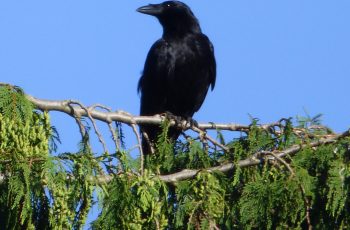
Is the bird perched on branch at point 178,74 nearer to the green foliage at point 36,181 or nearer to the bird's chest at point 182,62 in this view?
the bird's chest at point 182,62

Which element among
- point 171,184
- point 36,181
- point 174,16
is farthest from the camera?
point 174,16

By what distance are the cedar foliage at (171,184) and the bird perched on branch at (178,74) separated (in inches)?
101

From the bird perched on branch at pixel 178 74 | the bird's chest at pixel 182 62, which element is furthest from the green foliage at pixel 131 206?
the bird's chest at pixel 182 62

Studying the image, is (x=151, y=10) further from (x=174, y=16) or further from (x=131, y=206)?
(x=131, y=206)

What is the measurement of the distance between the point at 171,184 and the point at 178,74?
11.6 feet

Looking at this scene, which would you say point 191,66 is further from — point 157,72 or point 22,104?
point 22,104

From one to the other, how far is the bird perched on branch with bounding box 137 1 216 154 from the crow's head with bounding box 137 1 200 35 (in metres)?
0.08

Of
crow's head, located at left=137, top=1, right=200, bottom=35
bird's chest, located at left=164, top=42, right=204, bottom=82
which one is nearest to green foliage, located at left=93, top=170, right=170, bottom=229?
bird's chest, located at left=164, top=42, right=204, bottom=82

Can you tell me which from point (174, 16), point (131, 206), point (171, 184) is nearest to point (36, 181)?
point (131, 206)

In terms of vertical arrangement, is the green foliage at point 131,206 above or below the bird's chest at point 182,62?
below

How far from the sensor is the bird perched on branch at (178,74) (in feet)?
27.1

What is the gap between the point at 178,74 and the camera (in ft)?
27.0

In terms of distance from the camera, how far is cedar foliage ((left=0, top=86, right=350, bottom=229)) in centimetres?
383

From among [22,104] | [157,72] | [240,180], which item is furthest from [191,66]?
[22,104]
